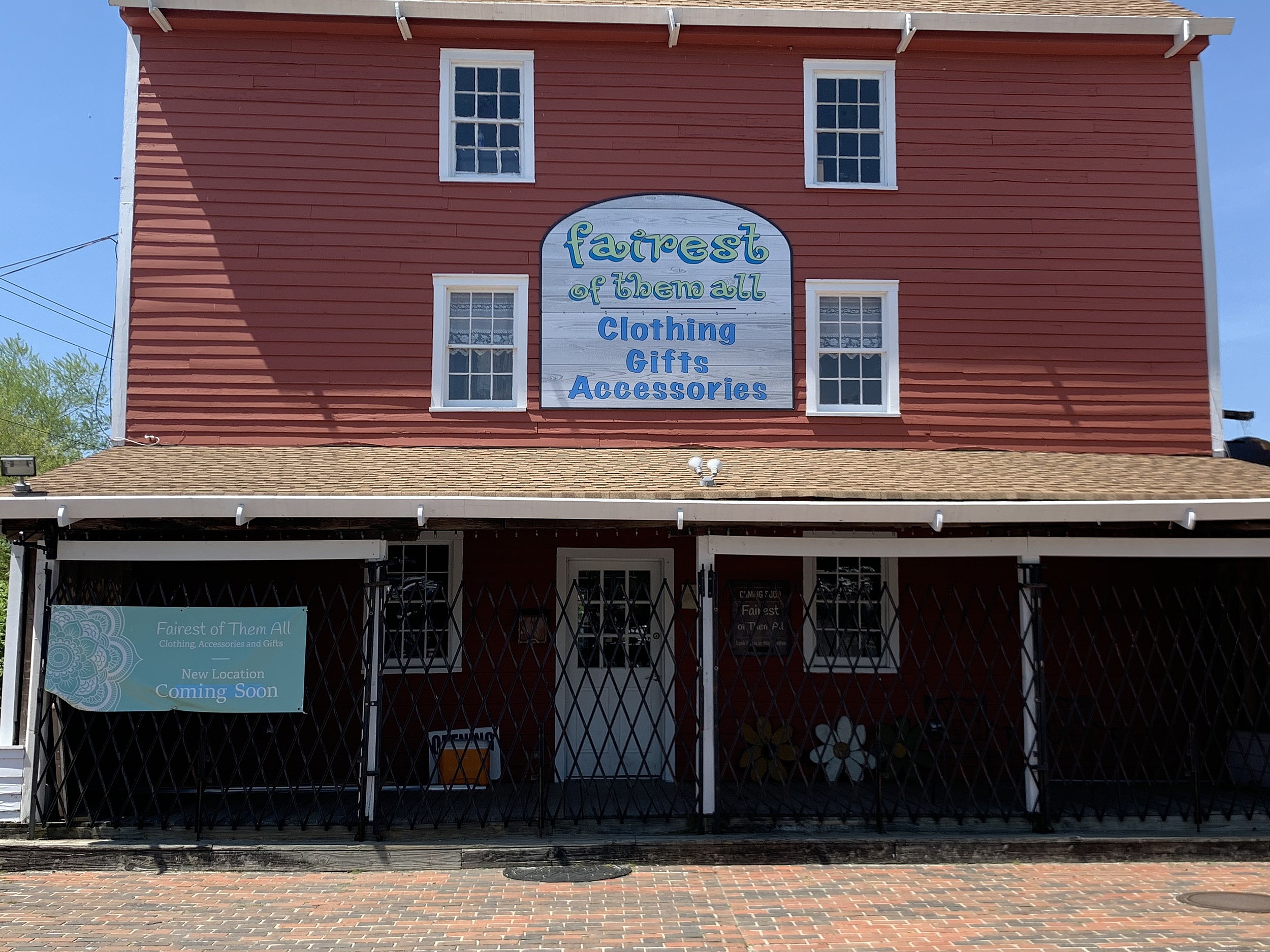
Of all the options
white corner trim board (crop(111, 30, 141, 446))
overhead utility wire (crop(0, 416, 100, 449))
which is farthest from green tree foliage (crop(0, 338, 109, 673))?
white corner trim board (crop(111, 30, 141, 446))

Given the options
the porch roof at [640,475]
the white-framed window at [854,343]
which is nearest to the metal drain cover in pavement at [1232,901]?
the porch roof at [640,475]

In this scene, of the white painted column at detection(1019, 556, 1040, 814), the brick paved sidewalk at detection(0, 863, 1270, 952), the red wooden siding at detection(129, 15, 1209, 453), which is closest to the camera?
the brick paved sidewalk at detection(0, 863, 1270, 952)

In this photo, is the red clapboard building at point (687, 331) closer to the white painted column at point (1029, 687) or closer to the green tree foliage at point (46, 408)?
the white painted column at point (1029, 687)

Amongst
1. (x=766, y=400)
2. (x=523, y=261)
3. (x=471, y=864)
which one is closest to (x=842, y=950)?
(x=471, y=864)

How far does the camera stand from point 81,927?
22.6 ft

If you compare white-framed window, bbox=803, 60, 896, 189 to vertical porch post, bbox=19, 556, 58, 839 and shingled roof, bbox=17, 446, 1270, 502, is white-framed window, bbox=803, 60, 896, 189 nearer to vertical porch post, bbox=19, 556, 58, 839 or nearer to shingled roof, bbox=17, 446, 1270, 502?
shingled roof, bbox=17, 446, 1270, 502

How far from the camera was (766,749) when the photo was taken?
1107cm

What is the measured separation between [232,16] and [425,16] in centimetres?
199

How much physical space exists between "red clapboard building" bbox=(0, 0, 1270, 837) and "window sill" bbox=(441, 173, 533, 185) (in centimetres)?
5

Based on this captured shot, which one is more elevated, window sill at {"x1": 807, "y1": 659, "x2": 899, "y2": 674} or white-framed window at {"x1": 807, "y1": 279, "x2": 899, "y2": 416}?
white-framed window at {"x1": 807, "y1": 279, "x2": 899, "y2": 416}

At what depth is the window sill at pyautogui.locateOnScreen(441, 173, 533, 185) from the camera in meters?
11.6

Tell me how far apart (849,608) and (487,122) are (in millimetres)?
6395

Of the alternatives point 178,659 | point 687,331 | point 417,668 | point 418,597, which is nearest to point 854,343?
point 687,331

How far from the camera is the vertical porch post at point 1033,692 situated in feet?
28.9
